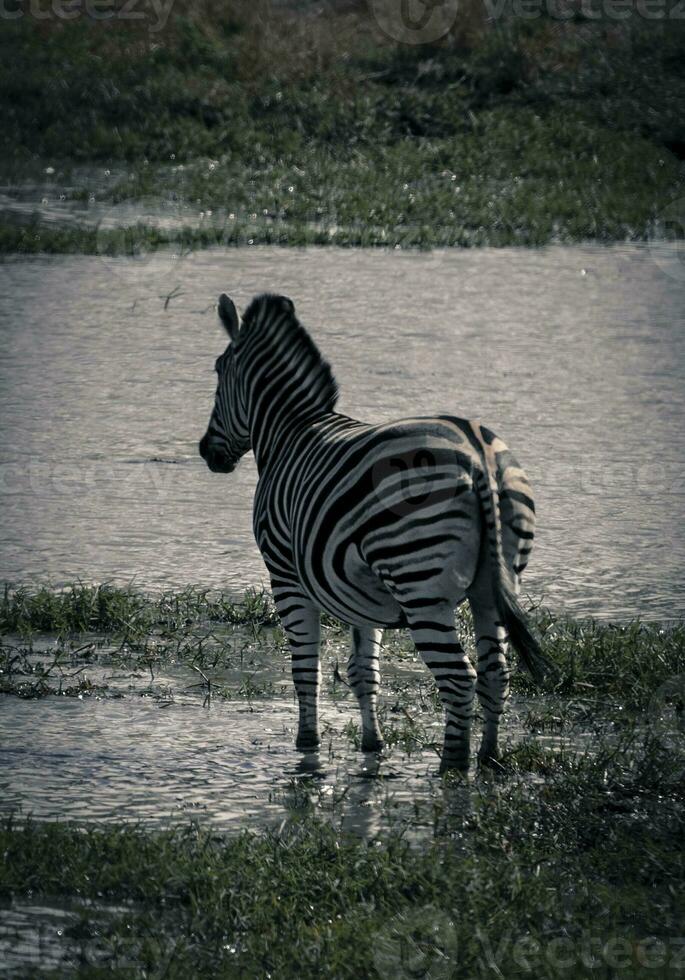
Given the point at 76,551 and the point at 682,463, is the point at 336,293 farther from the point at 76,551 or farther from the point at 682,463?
the point at 76,551

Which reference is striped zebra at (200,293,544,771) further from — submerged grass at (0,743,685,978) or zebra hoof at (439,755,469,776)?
submerged grass at (0,743,685,978)

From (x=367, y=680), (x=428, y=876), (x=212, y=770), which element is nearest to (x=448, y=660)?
(x=367, y=680)

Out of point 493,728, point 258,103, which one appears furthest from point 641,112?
point 493,728

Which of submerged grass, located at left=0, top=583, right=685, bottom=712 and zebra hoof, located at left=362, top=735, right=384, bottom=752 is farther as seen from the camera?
submerged grass, located at left=0, top=583, right=685, bottom=712

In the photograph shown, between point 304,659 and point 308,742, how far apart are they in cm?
31

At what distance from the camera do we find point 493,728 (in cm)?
557

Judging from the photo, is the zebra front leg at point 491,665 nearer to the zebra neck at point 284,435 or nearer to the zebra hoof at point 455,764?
the zebra hoof at point 455,764

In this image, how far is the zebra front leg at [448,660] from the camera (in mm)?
5219

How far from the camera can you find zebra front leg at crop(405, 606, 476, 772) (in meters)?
5.22

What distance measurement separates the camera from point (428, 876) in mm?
4715

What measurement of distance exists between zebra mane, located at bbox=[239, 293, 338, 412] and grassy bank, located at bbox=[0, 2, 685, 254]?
10.0 m

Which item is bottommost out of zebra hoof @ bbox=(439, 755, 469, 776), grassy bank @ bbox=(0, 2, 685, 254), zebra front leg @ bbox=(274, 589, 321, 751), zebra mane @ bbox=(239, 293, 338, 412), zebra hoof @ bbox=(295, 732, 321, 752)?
zebra hoof @ bbox=(295, 732, 321, 752)

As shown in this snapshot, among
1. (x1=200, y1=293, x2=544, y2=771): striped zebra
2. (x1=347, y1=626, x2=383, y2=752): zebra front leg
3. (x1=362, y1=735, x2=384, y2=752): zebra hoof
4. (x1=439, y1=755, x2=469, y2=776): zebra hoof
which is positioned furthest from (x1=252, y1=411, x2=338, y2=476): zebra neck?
(x1=439, y1=755, x2=469, y2=776): zebra hoof

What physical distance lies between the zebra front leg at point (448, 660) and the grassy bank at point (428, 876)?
249mm
